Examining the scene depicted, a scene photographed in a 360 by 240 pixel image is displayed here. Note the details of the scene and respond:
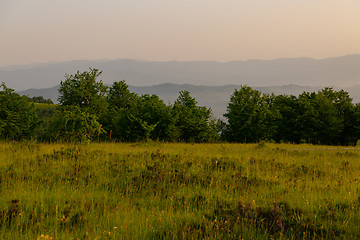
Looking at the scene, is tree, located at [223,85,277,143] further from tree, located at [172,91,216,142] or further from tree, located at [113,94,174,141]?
tree, located at [113,94,174,141]

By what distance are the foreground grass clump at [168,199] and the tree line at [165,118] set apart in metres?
8.58

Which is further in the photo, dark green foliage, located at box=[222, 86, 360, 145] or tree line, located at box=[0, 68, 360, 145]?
dark green foliage, located at box=[222, 86, 360, 145]

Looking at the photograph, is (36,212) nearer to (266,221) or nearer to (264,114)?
(266,221)

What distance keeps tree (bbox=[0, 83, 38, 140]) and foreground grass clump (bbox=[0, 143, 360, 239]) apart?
1891 centimetres

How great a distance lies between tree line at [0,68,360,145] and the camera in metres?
21.2

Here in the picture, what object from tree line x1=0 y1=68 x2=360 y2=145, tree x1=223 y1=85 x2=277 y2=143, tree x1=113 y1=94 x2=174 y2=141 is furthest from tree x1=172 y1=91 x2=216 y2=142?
tree x1=223 y1=85 x2=277 y2=143

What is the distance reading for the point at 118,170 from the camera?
8930 millimetres

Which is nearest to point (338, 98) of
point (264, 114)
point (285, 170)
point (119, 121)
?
point (264, 114)

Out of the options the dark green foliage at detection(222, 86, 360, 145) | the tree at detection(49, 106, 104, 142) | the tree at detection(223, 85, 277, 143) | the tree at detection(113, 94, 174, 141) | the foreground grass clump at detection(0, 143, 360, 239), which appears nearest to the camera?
the foreground grass clump at detection(0, 143, 360, 239)

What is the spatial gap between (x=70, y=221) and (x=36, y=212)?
96cm

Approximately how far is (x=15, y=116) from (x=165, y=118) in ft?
51.2

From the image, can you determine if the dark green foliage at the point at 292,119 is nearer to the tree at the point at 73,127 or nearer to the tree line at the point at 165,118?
the tree line at the point at 165,118

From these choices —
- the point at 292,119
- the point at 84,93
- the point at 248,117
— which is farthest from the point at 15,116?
the point at 292,119

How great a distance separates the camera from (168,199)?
6.59 meters
